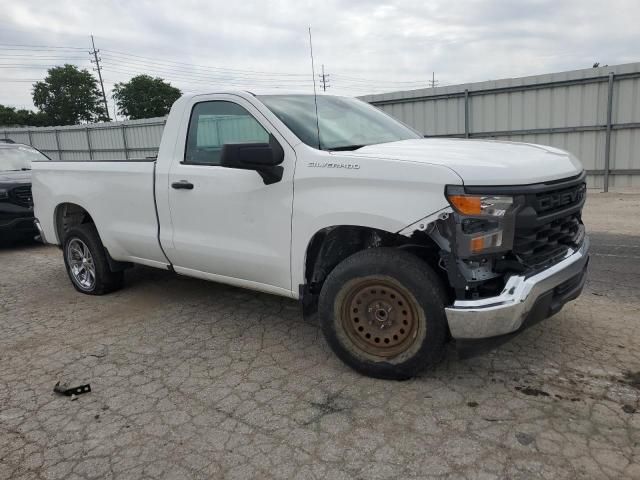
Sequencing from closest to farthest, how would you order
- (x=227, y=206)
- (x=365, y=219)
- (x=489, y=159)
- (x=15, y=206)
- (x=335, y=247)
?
(x=489, y=159), (x=365, y=219), (x=335, y=247), (x=227, y=206), (x=15, y=206)

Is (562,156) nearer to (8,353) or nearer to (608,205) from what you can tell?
(8,353)

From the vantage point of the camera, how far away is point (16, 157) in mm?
9500

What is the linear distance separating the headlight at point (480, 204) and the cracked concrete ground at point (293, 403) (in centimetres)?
111

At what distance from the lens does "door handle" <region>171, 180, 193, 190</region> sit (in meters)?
4.23

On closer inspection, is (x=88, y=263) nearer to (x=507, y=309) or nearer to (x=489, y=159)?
(x=489, y=159)

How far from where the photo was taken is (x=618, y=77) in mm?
11742

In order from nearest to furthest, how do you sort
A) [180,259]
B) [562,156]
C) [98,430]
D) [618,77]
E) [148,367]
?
[98,430]
[562,156]
[148,367]
[180,259]
[618,77]

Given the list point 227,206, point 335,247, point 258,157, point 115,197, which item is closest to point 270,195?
point 258,157

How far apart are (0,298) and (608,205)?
1045cm

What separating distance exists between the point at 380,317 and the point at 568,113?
11.3m

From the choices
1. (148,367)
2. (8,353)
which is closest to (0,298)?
(8,353)

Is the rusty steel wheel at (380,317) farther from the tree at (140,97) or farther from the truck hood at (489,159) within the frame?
the tree at (140,97)

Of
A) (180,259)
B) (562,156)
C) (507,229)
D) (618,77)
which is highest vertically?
(618,77)

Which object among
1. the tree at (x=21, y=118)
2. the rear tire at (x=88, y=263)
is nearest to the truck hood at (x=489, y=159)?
the rear tire at (x=88, y=263)
